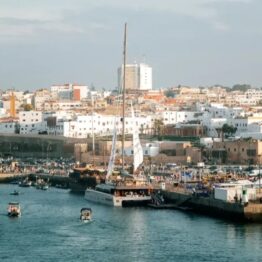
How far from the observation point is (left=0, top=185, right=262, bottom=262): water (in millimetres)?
16250

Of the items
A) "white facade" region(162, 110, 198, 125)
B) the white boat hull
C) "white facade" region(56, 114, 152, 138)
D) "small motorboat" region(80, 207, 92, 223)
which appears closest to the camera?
"small motorboat" region(80, 207, 92, 223)

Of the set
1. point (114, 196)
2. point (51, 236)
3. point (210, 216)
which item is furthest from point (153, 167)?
point (51, 236)

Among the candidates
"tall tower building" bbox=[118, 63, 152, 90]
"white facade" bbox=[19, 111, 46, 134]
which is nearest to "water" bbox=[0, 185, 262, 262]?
"white facade" bbox=[19, 111, 46, 134]

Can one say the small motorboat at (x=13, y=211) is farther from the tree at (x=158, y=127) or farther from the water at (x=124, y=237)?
the tree at (x=158, y=127)

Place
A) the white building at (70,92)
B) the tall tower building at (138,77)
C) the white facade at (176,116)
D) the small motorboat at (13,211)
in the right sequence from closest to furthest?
the small motorboat at (13,211)
the white facade at (176,116)
the white building at (70,92)
the tall tower building at (138,77)

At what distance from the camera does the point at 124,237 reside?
1812cm

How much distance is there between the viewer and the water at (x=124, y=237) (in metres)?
16.2

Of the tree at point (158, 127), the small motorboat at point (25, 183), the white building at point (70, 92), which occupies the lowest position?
the small motorboat at point (25, 183)

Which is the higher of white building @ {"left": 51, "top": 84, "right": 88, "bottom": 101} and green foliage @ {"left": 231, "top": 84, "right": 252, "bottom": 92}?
green foliage @ {"left": 231, "top": 84, "right": 252, "bottom": 92}

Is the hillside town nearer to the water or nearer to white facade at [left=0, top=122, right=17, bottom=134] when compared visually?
white facade at [left=0, top=122, right=17, bottom=134]

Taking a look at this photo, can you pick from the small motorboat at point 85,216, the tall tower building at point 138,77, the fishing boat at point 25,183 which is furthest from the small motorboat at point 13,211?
the tall tower building at point 138,77

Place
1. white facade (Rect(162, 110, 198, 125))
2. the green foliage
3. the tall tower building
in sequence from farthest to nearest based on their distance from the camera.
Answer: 1. the green foliage
2. the tall tower building
3. white facade (Rect(162, 110, 198, 125))

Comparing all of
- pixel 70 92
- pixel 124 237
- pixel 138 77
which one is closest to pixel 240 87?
pixel 138 77

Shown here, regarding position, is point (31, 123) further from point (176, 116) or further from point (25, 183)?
point (25, 183)
